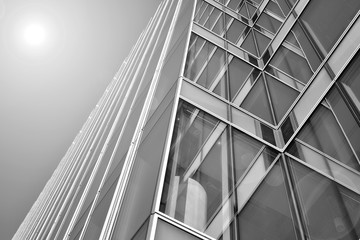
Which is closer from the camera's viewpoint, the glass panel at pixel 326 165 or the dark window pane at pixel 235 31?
the glass panel at pixel 326 165


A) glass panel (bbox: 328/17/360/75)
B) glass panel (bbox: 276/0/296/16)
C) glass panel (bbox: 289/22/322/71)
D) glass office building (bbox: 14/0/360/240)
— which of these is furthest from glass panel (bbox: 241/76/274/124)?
glass panel (bbox: 276/0/296/16)

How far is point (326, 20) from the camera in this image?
10594 mm

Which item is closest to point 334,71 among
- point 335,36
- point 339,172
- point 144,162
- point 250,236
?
point 335,36

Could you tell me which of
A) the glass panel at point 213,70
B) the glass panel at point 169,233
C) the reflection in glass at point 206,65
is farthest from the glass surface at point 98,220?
the glass panel at point 213,70

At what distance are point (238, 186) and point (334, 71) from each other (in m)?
3.60

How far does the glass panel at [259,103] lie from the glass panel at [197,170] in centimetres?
247

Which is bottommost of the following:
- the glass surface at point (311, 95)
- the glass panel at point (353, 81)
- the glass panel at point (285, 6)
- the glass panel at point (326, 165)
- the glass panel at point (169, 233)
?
the glass panel at point (169, 233)

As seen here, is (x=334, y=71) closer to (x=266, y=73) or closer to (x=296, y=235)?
(x=296, y=235)

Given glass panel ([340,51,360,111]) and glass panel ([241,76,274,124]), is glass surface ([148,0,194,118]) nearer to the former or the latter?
glass panel ([241,76,274,124])

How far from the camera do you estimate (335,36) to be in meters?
9.94

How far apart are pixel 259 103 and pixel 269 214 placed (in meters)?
4.93

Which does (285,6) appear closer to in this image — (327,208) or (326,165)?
(326,165)

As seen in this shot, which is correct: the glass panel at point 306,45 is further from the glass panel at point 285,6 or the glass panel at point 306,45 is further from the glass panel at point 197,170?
the glass panel at point 197,170

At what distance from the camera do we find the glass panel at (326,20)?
31.3ft
